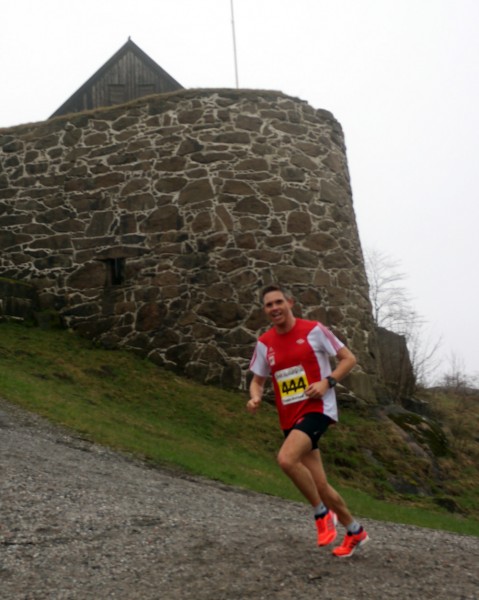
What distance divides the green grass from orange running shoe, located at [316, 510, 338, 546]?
335 centimetres

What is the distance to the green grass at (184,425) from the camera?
894 cm

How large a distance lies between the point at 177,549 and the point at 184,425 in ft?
21.1

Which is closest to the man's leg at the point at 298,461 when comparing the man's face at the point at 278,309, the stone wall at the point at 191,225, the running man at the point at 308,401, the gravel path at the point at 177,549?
the running man at the point at 308,401

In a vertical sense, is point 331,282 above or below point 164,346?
above

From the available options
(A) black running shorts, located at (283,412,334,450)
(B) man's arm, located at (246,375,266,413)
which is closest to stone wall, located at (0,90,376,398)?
(B) man's arm, located at (246,375,266,413)

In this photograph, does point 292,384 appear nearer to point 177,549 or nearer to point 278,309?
point 278,309

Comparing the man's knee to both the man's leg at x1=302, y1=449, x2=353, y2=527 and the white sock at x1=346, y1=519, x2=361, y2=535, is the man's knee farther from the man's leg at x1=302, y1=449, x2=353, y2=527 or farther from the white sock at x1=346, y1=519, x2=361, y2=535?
the white sock at x1=346, y1=519, x2=361, y2=535

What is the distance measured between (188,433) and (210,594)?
266 inches

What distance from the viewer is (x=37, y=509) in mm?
5379

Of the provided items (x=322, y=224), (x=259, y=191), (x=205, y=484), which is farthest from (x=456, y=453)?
(x=205, y=484)

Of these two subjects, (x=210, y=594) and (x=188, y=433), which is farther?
(x=188, y=433)

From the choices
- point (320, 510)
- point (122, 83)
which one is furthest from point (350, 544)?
point (122, 83)

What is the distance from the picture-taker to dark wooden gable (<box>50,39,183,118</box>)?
1953 centimetres

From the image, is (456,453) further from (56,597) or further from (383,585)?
(56,597)
